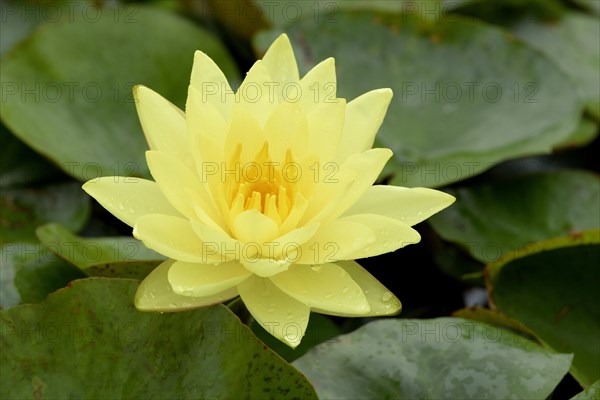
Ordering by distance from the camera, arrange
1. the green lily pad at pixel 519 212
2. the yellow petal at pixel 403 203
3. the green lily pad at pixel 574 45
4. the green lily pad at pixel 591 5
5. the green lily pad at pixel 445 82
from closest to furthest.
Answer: the yellow petal at pixel 403 203 < the green lily pad at pixel 519 212 < the green lily pad at pixel 445 82 < the green lily pad at pixel 574 45 < the green lily pad at pixel 591 5

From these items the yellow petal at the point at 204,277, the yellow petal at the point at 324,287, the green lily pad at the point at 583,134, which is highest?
the yellow petal at the point at 204,277

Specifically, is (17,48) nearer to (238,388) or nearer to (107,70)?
(107,70)

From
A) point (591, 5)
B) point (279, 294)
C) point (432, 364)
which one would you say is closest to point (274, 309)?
point (279, 294)

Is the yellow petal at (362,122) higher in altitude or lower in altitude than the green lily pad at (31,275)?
higher

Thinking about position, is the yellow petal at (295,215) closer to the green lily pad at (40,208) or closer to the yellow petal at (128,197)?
the yellow petal at (128,197)

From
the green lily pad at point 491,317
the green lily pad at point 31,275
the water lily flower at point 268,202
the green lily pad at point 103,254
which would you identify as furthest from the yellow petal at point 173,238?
the green lily pad at point 491,317

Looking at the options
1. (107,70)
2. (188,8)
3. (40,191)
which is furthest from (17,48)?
(188,8)

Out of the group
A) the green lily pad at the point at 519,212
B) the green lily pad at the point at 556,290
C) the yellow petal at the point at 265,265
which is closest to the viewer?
the yellow petal at the point at 265,265

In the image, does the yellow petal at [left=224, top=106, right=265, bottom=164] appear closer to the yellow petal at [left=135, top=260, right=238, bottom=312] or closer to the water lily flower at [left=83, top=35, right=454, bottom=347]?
the water lily flower at [left=83, top=35, right=454, bottom=347]
